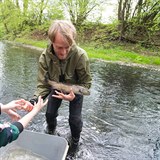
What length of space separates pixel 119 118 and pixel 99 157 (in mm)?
1551

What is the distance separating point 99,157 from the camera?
355 centimetres

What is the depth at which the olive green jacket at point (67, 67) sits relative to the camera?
3.15 meters

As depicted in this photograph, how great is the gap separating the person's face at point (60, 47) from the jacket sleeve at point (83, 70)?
233 mm

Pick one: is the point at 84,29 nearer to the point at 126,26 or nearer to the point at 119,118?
the point at 126,26

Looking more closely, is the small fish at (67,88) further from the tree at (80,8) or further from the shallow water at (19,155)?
the tree at (80,8)

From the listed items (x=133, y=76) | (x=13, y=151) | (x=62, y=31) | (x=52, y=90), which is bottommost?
(x=133, y=76)

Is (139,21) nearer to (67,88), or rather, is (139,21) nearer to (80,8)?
(80,8)

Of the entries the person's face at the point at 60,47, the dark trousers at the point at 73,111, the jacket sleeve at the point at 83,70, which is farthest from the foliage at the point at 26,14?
the person's face at the point at 60,47

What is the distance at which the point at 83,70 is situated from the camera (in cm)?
326

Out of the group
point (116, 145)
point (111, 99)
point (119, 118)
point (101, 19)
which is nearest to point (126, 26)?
point (101, 19)

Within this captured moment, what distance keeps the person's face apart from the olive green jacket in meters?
0.08

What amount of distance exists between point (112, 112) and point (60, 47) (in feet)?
9.07

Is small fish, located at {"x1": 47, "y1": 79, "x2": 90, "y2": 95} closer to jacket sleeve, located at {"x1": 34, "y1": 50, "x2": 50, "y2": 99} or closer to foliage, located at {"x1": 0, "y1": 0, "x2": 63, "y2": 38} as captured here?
jacket sleeve, located at {"x1": 34, "y1": 50, "x2": 50, "y2": 99}

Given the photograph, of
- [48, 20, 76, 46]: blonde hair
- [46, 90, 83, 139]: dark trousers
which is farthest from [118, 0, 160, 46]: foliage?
[48, 20, 76, 46]: blonde hair
